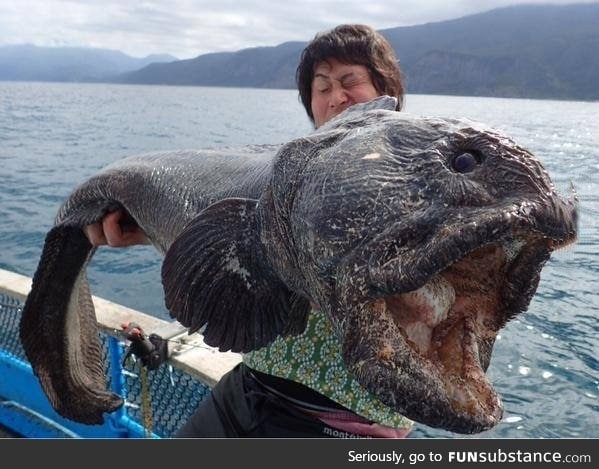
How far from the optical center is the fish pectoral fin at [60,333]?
3.21 metres

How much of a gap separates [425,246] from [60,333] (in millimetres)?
2696

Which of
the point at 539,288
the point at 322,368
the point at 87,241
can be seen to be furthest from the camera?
the point at 539,288

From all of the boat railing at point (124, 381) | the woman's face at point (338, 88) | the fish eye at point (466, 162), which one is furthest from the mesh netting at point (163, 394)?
the fish eye at point (466, 162)

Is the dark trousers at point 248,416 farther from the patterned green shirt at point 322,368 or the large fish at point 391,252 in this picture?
the large fish at point 391,252

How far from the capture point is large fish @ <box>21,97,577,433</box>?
126cm

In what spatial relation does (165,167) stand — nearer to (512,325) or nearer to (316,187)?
(316,187)

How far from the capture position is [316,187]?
1.50m

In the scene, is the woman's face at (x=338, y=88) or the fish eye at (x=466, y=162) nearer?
the fish eye at (x=466, y=162)

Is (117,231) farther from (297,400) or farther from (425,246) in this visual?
(425,246)

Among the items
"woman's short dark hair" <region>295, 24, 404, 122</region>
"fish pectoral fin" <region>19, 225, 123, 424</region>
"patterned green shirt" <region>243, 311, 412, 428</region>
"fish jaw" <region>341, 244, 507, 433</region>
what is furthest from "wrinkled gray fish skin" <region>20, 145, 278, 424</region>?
"fish jaw" <region>341, 244, 507, 433</region>

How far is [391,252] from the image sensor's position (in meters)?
1.31

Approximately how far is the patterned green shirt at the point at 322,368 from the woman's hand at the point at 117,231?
3.42 ft

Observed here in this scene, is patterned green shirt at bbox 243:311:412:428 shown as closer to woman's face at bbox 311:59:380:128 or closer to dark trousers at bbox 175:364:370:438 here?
dark trousers at bbox 175:364:370:438

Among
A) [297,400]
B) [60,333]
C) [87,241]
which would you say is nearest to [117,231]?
[87,241]
